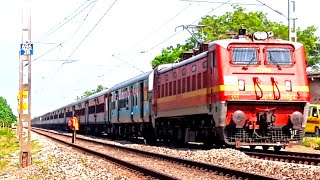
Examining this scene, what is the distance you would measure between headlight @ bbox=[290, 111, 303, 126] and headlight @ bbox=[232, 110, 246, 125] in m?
1.54

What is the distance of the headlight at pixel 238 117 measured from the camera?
18.0 m

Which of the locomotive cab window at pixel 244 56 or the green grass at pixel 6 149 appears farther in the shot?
the green grass at pixel 6 149

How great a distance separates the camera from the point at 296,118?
18.3m

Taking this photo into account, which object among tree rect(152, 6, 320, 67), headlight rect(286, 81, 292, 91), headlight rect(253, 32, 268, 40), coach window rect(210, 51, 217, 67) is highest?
tree rect(152, 6, 320, 67)

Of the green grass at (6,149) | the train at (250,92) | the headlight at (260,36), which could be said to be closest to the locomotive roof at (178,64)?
the train at (250,92)

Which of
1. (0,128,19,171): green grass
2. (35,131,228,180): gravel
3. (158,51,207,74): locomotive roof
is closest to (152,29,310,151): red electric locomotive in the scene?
(158,51,207,74): locomotive roof

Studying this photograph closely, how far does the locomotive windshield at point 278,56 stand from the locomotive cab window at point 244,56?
0.46 meters

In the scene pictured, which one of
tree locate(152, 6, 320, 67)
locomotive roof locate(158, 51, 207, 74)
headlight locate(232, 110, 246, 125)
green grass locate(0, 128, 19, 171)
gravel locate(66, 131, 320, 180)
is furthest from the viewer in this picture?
tree locate(152, 6, 320, 67)

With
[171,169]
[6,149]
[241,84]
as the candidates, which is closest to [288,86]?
[241,84]

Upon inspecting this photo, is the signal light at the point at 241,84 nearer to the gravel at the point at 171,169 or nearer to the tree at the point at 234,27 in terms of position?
the gravel at the point at 171,169

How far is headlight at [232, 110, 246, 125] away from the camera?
1803cm

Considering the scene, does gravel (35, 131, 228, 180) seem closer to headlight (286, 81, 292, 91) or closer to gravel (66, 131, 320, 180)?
gravel (66, 131, 320, 180)

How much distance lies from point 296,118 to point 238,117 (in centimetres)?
185

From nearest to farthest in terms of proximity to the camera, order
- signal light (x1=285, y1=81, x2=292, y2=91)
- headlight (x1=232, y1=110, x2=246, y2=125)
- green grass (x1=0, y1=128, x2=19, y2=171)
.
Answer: headlight (x1=232, y1=110, x2=246, y2=125)
signal light (x1=285, y1=81, x2=292, y2=91)
green grass (x1=0, y1=128, x2=19, y2=171)
